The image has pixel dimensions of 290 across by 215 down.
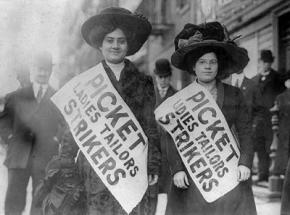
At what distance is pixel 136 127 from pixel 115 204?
53 centimetres

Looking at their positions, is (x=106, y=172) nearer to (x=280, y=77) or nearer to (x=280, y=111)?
(x=280, y=111)

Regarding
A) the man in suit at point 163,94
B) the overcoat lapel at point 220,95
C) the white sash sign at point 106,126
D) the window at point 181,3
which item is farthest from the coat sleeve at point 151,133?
the window at point 181,3

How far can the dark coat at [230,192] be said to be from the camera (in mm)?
3213

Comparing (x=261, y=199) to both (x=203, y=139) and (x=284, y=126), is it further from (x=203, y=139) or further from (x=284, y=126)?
(x=203, y=139)

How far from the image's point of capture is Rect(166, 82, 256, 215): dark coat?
3213mm

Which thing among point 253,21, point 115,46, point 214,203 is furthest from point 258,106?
point 115,46

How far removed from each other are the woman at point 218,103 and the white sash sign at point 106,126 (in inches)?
10.2

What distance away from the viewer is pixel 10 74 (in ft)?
15.4

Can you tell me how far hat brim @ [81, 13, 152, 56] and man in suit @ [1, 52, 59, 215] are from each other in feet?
3.39

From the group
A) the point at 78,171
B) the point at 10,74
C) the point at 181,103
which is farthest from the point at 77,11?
the point at 78,171

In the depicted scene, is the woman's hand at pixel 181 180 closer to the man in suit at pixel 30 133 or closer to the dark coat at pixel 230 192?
the dark coat at pixel 230 192

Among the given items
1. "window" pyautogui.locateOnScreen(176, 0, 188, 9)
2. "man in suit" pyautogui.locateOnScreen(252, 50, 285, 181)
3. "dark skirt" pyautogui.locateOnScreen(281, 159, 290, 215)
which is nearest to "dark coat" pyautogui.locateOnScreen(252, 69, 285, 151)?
"man in suit" pyautogui.locateOnScreen(252, 50, 285, 181)

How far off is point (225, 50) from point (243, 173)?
2.79 ft

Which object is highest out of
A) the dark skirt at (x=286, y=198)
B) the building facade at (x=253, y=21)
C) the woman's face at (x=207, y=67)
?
the building facade at (x=253, y=21)
